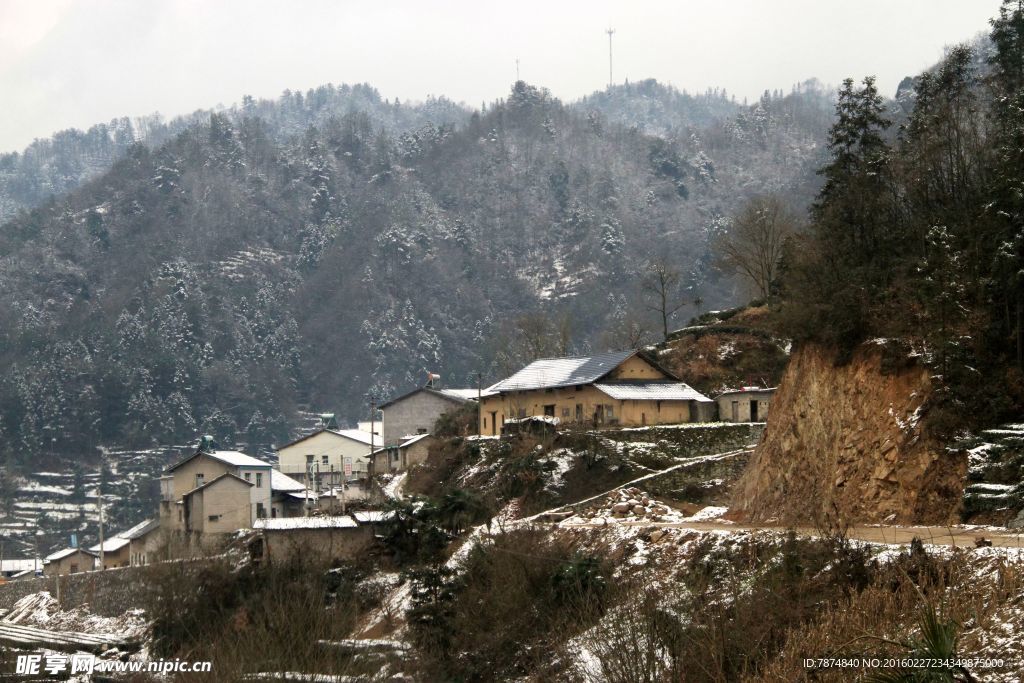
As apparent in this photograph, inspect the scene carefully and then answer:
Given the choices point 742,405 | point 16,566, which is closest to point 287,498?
point 742,405

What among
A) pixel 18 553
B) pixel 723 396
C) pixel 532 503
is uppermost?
pixel 723 396

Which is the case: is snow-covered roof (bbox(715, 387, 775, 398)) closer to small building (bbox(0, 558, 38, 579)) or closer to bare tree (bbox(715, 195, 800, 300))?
bare tree (bbox(715, 195, 800, 300))

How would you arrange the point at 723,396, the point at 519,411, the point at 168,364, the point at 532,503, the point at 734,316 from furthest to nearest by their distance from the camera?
1. the point at 168,364
2. the point at 734,316
3. the point at 519,411
4. the point at 723,396
5. the point at 532,503

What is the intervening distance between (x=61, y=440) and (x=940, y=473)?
16443 cm

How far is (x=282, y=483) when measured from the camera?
301ft

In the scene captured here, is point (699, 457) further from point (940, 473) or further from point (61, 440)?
point (61, 440)

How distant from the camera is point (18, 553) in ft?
441

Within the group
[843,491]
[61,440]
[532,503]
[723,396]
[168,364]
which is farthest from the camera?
[168,364]

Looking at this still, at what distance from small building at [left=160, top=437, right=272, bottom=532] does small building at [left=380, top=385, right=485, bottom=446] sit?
35.5 feet

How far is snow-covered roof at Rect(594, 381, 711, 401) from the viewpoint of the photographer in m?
68.7

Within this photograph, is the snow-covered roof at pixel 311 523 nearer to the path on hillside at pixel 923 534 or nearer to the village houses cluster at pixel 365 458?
the village houses cluster at pixel 365 458

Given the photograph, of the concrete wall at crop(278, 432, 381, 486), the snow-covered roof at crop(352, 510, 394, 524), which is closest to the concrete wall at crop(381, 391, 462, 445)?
the concrete wall at crop(278, 432, 381, 486)

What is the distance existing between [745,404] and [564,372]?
11.4m

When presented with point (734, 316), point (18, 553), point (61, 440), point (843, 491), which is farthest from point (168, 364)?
point (843, 491)
